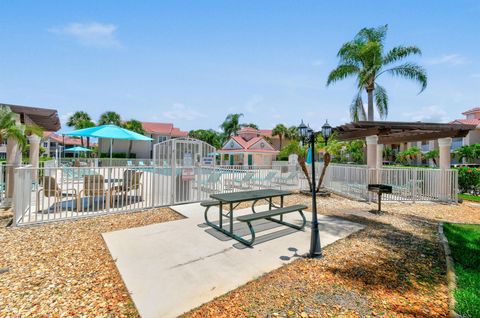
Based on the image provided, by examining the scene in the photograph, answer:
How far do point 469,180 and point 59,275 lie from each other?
17.5 metres

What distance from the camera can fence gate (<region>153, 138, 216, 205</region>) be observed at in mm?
8039

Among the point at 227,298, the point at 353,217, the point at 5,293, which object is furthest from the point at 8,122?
the point at 353,217

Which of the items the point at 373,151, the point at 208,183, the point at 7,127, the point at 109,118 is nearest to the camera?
the point at 7,127

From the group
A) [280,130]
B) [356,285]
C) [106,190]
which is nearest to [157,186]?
[106,190]

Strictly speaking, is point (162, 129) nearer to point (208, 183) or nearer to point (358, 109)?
point (358, 109)

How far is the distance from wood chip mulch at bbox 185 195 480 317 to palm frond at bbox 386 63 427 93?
46.6 feet

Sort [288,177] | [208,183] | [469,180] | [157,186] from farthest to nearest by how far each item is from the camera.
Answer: [288,177]
[469,180]
[208,183]
[157,186]

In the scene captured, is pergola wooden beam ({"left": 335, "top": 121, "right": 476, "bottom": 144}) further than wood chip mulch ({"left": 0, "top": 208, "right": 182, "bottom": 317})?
Yes

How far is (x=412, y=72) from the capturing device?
1548 centimetres

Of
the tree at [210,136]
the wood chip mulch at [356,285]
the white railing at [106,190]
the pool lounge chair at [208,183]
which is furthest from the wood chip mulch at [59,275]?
the tree at [210,136]

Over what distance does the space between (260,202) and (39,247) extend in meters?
6.59

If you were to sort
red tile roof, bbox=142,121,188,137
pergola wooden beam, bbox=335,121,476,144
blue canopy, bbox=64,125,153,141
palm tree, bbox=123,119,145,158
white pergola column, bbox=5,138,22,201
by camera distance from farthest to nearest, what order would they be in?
red tile roof, bbox=142,121,188,137, palm tree, bbox=123,119,145,158, blue canopy, bbox=64,125,153,141, pergola wooden beam, bbox=335,121,476,144, white pergola column, bbox=5,138,22,201

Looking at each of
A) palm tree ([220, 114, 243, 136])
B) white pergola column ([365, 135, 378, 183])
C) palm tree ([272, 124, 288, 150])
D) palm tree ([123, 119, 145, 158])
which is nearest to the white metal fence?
white pergola column ([365, 135, 378, 183])

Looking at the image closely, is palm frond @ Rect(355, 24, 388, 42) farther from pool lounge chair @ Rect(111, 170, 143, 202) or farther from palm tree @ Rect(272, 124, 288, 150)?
palm tree @ Rect(272, 124, 288, 150)
